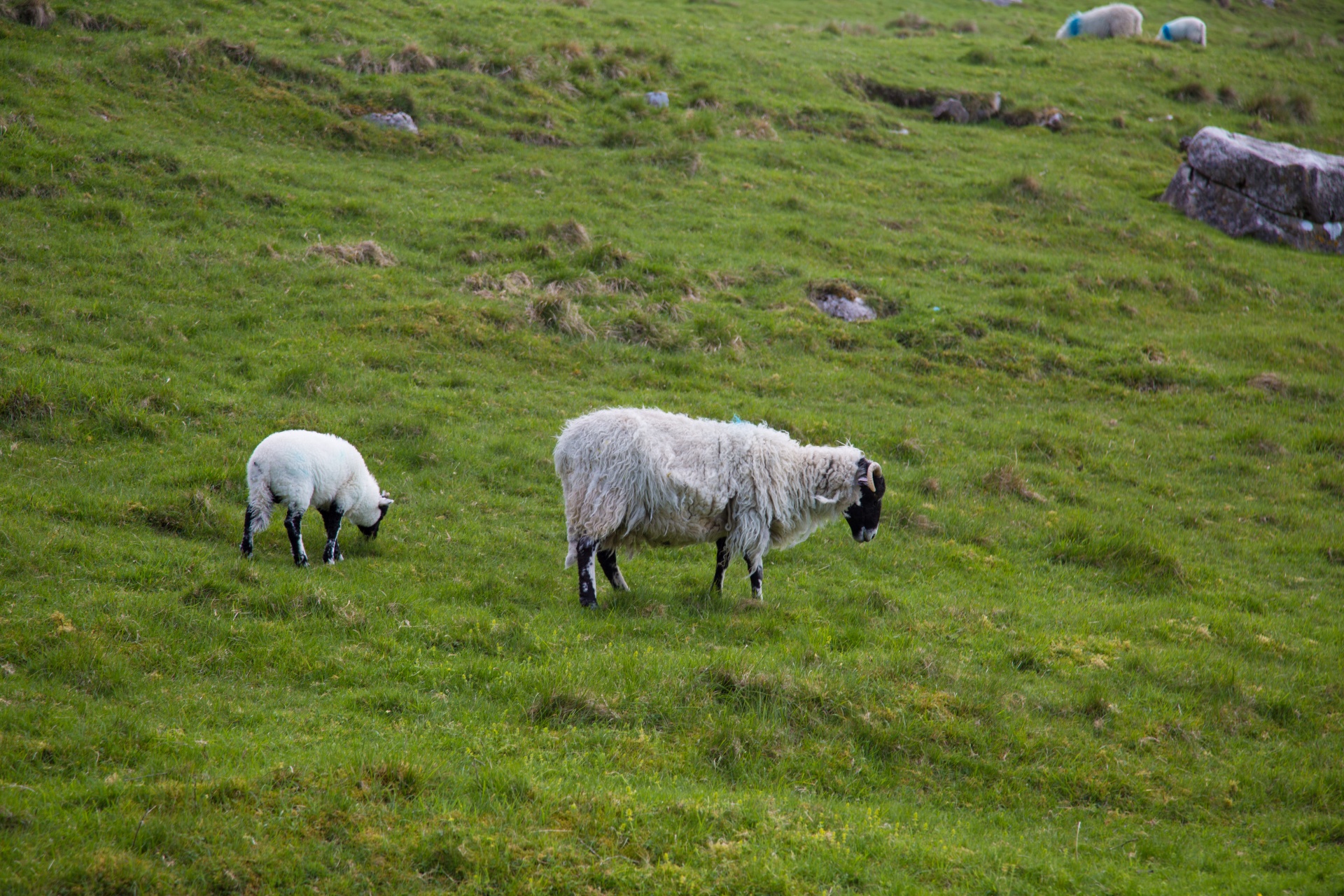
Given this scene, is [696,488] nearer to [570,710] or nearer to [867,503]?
[867,503]

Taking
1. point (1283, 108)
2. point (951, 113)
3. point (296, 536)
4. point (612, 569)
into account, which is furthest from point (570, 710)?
point (1283, 108)

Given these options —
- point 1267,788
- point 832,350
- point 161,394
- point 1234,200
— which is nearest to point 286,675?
point 161,394

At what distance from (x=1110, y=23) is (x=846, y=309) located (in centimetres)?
3445

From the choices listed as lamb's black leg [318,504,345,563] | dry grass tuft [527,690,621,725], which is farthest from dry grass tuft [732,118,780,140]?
dry grass tuft [527,690,621,725]

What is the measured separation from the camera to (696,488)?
1188 cm

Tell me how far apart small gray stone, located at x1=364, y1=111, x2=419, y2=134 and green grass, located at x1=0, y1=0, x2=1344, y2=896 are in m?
0.42

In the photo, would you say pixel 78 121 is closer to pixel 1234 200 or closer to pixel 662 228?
pixel 662 228

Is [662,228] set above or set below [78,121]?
below

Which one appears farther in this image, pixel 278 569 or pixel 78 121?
pixel 78 121

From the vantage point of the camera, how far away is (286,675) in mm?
8984

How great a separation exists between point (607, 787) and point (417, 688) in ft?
7.59

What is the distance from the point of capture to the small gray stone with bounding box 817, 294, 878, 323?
22125 mm

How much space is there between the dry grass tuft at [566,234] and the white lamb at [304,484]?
10.9 metres

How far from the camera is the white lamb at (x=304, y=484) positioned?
36.9 ft
